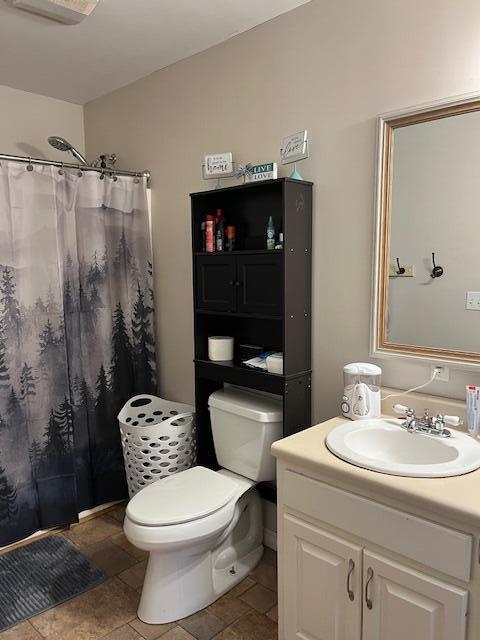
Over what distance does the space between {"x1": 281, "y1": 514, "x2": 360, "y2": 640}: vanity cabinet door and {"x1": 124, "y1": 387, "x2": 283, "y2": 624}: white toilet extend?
382 mm

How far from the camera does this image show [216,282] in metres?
2.24

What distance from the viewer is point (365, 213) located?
73.4 inches

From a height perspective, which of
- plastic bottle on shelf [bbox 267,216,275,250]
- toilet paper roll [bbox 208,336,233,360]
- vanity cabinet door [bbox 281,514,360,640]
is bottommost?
vanity cabinet door [bbox 281,514,360,640]

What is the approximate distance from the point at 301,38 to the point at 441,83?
2.16ft

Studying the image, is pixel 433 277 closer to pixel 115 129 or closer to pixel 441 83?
pixel 441 83

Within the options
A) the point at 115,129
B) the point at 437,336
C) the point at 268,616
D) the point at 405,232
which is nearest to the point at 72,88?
the point at 115,129

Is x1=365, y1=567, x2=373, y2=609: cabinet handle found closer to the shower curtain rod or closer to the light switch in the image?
the light switch

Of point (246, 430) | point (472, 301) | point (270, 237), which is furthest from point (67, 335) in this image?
point (472, 301)

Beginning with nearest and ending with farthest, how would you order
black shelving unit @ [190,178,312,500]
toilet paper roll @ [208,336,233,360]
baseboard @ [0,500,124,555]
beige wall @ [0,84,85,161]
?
1. black shelving unit @ [190,178,312,500]
2. toilet paper roll @ [208,336,233,360]
3. baseboard @ [0,500,124,555]
4. beige wall @ [0,84,85,161]

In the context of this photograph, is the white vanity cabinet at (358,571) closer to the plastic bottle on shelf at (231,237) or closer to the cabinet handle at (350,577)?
the cabinet handle at (350,577)

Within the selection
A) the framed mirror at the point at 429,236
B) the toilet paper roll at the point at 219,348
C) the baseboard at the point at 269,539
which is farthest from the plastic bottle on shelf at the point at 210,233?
the baseboard at the point at 269,539

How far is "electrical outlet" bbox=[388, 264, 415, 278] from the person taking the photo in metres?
1.77

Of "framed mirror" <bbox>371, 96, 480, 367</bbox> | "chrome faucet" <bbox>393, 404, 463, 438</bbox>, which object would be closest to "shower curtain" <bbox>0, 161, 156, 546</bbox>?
"framed mirror" <bbox>371, 96, 480, 367</bbox>

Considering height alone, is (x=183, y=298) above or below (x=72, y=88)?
below
